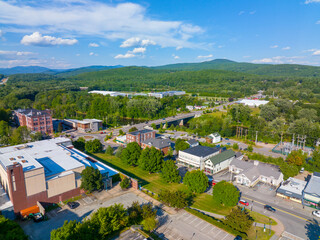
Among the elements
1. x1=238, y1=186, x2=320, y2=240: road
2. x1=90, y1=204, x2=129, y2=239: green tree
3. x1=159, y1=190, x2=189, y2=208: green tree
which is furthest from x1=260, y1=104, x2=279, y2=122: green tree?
x1=90, y1=204, x2=129, y2=239: green tree

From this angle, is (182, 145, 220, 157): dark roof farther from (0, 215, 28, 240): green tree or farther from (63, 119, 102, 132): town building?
(63, 119, 102, 132): town building

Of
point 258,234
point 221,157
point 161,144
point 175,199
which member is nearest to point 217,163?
point 221,157

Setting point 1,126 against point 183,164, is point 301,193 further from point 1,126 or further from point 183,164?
point 1,126

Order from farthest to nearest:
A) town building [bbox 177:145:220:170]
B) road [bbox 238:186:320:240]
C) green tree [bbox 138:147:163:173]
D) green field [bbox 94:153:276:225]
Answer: town building [bbox 177:145:220:170]
green tree [bbox 138:147:163:173]
green field [bbox 94:153:276:225]
road [bbox 238:186:320:240]

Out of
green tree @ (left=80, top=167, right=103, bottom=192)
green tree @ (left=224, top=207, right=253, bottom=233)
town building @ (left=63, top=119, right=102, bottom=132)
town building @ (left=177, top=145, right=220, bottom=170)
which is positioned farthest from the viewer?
town building @ (left=63, top=119, right=102, bottom=132)

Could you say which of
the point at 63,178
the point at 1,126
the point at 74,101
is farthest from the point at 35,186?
the point at 74,101

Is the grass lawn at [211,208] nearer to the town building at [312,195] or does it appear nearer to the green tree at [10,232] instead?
the town building at [312,195]

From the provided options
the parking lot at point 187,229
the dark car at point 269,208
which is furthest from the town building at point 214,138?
the parking lot at point 187,229
